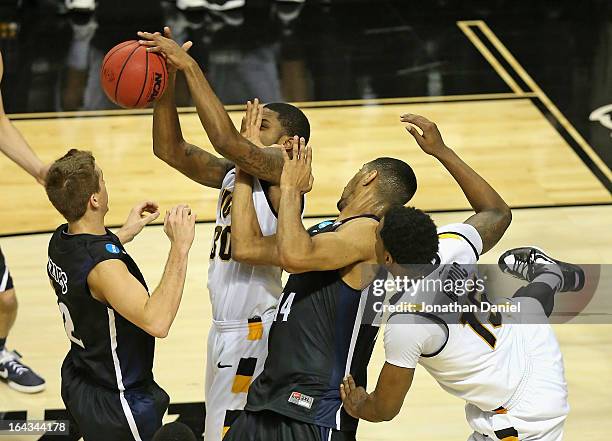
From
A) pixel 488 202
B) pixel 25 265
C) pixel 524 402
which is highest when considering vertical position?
pixel 488 202

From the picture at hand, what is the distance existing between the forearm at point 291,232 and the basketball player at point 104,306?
411 millimetres

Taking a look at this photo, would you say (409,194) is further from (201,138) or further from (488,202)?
(201,138)

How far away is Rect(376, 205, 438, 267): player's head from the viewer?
4.19 metres

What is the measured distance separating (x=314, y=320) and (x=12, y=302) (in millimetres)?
2382

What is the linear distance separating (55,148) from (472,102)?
3.84m

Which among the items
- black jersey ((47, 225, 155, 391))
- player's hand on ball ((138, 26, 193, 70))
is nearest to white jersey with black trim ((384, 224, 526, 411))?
black jersey ((47, 225, 155, 391))

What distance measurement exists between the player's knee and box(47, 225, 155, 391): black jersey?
1.53 metres

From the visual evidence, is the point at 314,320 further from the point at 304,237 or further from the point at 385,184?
the point at 385,184

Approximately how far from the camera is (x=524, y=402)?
4492mm

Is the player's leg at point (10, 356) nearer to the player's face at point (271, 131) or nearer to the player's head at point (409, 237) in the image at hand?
the player's face at point (271, 131)

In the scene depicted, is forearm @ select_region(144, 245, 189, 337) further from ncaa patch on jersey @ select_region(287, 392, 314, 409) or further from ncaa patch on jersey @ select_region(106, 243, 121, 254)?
ncaa patch on jersey @ select_region(287, 392, 314, 409)

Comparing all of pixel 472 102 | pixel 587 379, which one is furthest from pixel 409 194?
pixel 472 102

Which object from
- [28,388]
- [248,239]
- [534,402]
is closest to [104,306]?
[248,239]

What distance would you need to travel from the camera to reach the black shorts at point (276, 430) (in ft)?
14.9
